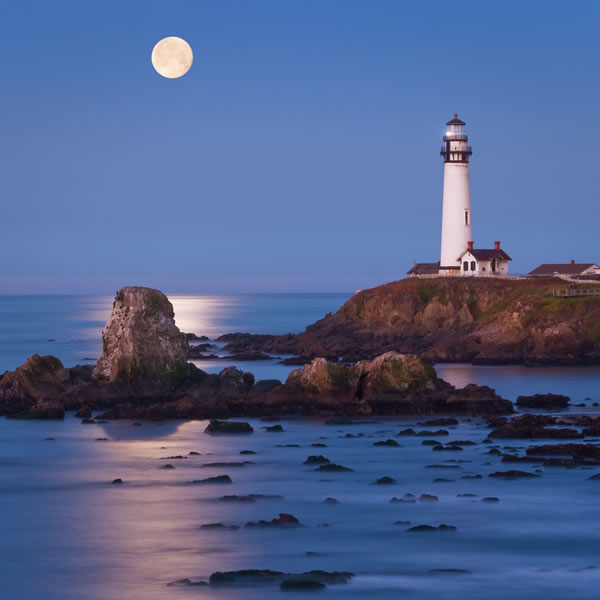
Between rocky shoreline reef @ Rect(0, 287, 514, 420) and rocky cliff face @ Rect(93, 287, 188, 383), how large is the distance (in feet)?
0.12

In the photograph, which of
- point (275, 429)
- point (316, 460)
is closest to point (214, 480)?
point (316, 460)

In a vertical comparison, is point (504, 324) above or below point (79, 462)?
above

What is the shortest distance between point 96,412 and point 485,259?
42340 millimetres

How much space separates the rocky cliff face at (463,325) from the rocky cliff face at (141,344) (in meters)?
22.1

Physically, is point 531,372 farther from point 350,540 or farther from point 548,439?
point 350,540

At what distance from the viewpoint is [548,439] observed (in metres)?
36.2

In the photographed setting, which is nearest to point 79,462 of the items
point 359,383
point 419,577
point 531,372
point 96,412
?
point 96,412

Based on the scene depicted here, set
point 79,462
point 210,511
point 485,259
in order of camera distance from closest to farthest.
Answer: point 210,511 → point 79,462 → point 485,259

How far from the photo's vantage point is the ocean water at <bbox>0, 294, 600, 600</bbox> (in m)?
22.2

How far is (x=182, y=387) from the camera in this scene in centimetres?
4606

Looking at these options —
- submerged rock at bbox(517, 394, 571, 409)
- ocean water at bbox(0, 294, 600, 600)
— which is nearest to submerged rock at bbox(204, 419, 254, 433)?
ocean water at bbox(0, 294, 600, 600)

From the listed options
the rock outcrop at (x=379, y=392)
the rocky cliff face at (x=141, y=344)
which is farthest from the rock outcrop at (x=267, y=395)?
the rocky cliff face at (x=141, y=344)

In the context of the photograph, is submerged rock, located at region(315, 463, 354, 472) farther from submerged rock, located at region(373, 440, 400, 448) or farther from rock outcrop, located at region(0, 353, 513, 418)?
rock outcrop, located at region(0, 353, 513, 418)

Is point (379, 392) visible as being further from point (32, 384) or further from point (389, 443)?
point (32, 384)
